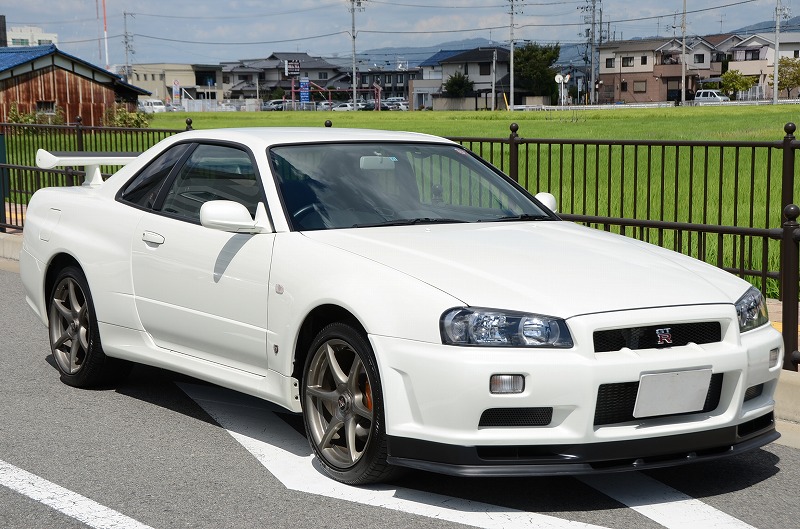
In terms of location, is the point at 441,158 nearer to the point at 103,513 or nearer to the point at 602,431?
the point at 602,431

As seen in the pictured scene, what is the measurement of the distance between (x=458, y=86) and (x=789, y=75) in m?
37.1

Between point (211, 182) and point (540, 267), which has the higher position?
point (211, 182)

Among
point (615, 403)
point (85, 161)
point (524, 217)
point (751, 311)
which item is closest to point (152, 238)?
point (85, 161)

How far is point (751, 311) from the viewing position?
4.75 metres

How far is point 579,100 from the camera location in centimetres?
14950

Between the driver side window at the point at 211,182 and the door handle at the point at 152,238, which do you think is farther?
the door handle at the point at 152,238

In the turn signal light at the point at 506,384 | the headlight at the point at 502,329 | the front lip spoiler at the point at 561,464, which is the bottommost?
the front lip spoiler at the point at 561,464

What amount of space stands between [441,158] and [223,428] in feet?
6.17

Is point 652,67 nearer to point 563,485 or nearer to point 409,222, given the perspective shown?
point 409,222

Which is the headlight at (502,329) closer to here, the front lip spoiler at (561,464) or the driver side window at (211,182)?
the front lip spoiler at (561,464)

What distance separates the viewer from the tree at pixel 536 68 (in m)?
129

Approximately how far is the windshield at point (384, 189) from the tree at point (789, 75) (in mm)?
124464

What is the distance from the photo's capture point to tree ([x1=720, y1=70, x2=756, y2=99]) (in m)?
124

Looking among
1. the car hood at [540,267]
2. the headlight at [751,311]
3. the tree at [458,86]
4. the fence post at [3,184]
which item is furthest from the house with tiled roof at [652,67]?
the headlight at [751,311]
